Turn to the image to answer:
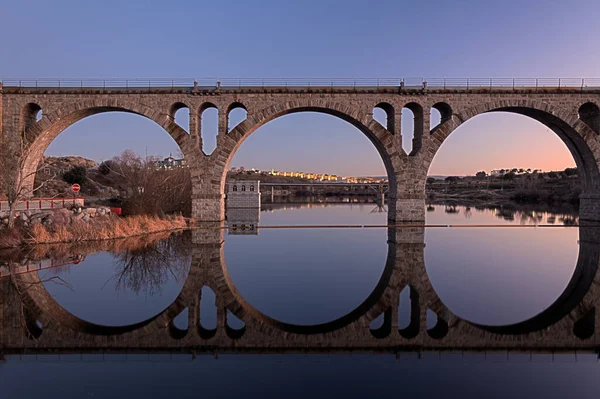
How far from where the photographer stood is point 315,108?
1094 inches

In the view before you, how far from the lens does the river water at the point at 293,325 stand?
580cm

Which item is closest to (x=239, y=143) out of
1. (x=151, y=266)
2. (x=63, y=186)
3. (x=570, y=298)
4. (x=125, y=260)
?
(x=125, y=260)

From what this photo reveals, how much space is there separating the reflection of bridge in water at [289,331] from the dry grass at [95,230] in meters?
7.14

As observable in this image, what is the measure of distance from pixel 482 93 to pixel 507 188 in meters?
55.0

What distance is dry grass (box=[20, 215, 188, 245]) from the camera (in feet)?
55.8

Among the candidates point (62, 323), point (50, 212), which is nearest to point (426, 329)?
point (62, 323)

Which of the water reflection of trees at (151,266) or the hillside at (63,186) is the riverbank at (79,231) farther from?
the hillside at (63,186)

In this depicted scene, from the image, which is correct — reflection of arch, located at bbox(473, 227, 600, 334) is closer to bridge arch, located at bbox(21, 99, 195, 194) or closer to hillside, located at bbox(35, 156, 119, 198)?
bridge arch, located at bbox(21, 99, 195, 194)

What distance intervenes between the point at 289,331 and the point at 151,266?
7.20 meters

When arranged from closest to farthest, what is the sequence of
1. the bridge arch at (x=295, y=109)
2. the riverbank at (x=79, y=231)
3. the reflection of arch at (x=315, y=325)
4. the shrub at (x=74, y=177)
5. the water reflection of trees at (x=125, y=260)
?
1. the reflection of arch at (x=315, y=325)
2. the water reflection of trees at (x=125, y=260)
3. the riverbank at (x=79, y=231)
4. the bridge arch at (x=295, y=109)
5. the shrub at (x=74, y=177)

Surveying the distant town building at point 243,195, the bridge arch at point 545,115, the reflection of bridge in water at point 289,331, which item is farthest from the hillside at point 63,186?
the bridge arch at point 545,115

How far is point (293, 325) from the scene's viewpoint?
7.99 meters

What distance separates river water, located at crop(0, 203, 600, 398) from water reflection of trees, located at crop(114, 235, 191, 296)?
9 centimetres

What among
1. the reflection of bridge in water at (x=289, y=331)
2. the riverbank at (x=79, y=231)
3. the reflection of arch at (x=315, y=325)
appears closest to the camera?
the reflection of bridge in water at (x=289, y=331)
